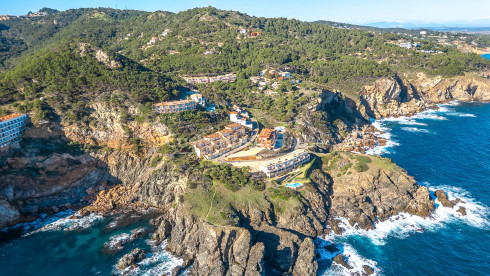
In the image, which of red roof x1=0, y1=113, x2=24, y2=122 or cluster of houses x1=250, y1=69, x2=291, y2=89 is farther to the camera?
cluster of houses x1=250, y1=69, x2=291, y2=89

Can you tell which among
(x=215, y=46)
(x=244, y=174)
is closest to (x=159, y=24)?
(x=215, y=46)

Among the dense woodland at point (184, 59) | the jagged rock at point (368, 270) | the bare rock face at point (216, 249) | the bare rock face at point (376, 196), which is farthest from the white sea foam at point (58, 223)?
the jagged rock at point (368, 270)

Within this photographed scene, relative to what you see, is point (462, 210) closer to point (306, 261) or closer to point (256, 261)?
point (306, 261)

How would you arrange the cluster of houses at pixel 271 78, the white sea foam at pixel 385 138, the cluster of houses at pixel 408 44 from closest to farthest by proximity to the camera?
the white sea foam at pixel 385 138
the cluster of houses at pixel 271 78
the cluster of houses at pixel 408 44

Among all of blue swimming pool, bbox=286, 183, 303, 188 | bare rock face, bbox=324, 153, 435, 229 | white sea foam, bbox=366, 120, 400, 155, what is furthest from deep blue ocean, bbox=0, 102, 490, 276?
white sea foam, bbox=366, 120, 400, 155

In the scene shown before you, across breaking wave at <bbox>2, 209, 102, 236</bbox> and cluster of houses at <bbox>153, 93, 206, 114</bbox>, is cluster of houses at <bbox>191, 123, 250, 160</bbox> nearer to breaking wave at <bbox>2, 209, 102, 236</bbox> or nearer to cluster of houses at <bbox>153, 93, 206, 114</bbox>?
cluster of houses at <bbox>153, 93, 206, 114</bbox>

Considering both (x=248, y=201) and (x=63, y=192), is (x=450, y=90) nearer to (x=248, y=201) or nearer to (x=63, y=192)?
(x=248, y=201)

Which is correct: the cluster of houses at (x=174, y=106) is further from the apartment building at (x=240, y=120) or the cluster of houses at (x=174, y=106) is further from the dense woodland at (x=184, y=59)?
the apartment building at (x=240, y=120)

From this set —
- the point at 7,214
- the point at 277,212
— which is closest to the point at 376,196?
the point at 277,212
